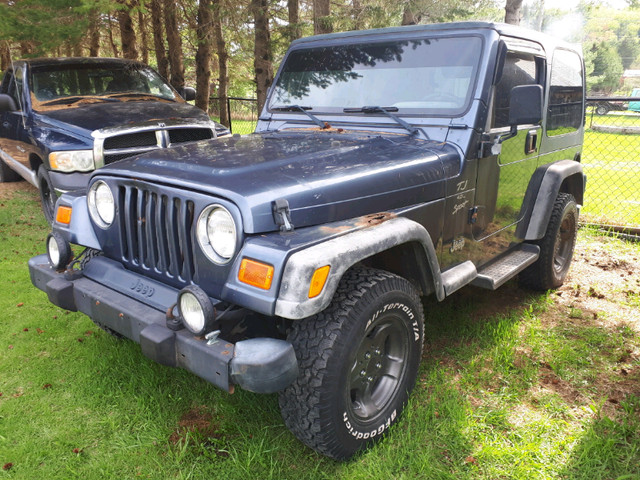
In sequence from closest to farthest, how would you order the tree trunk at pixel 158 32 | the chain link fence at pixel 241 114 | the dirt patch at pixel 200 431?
the dirt patch at pixel 200 431, the tree trunk at pixel 158 32, the chain link fence at pixel 241 114

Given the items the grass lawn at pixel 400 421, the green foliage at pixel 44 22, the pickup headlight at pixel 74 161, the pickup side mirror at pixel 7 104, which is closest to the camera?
the grass lawn at pixel 400 421

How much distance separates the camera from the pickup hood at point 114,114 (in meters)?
5.54

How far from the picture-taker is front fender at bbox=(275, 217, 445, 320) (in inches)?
76.9

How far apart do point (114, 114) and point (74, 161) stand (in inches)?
34.0

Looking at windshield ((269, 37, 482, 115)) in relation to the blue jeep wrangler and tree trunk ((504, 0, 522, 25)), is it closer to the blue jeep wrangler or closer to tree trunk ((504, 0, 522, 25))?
the blue jeep wrangler

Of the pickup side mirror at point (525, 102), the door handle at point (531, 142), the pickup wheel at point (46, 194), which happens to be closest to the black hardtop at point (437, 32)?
the pickup side mirror at point (525, 102)

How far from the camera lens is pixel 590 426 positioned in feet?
9.00

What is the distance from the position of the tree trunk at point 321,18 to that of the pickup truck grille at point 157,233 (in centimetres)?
589

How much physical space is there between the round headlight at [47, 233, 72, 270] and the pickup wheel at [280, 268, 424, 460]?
4.67ft

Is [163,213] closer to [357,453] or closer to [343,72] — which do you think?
[357,453]

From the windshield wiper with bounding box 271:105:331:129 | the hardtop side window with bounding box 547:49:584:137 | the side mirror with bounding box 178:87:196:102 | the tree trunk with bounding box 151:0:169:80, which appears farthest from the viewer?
the tree trunk with bounding box 151:0:169:80

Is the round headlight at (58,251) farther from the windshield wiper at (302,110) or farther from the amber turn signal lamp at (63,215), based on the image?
the windshield wiper at (302,110)

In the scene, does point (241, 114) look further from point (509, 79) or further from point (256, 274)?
point (256, 274)

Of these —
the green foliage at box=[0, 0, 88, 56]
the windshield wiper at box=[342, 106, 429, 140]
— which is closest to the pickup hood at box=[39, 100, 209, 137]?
the green foliage at box=[0, 0, 88, 56]
